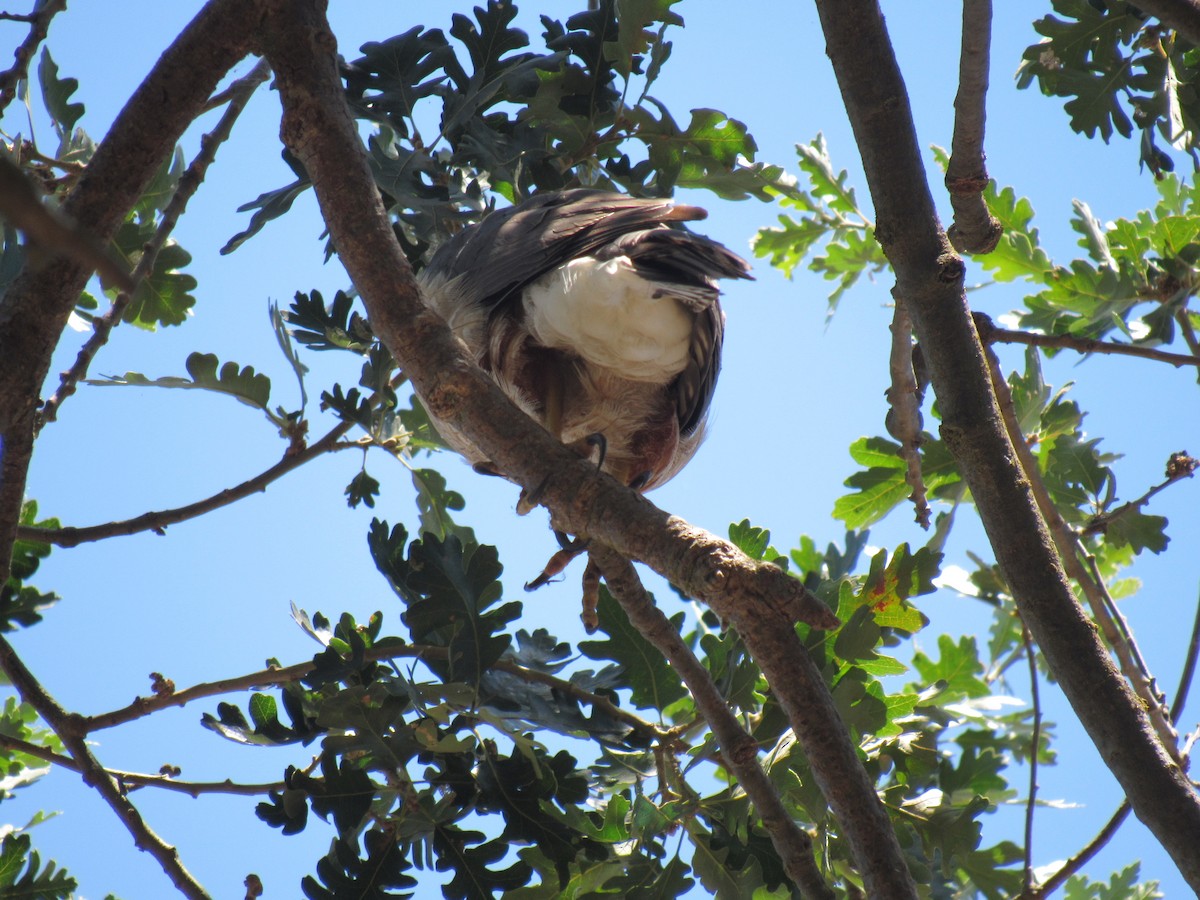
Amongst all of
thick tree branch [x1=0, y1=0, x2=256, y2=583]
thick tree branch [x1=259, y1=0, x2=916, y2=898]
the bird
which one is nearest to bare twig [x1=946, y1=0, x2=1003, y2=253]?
the bird

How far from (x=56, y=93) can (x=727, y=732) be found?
3.18 metres

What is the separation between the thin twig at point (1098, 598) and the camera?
6.91 feet

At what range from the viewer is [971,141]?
86.4 inches

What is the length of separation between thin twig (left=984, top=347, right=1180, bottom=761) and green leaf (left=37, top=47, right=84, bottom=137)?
3188 millimetres

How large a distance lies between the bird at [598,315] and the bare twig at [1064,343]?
84 centimetres

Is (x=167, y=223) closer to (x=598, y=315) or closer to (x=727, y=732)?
(x=598, y=315)

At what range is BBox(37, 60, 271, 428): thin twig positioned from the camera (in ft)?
8.63

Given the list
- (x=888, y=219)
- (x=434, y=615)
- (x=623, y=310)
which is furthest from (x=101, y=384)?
(x=888, y=219)

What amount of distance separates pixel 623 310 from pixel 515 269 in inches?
17.1

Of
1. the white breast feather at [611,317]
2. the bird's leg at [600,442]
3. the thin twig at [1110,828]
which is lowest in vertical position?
the thin twig at [1110,828]

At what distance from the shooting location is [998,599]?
362 cm

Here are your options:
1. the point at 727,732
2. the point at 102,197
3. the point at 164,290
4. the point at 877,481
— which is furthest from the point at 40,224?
the point at 164,290

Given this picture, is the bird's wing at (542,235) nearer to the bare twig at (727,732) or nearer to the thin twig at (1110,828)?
the bare twig at (727,732)

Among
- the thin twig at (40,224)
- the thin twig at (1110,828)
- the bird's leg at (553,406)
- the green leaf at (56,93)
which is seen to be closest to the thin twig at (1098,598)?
the thin twig at (1110,828)
